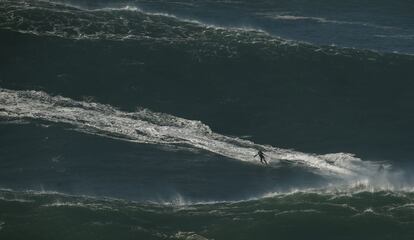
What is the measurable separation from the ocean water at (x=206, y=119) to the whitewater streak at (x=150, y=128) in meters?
0.15

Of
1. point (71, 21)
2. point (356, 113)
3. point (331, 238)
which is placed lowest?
point (331, 238)

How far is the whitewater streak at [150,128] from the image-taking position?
5328cm

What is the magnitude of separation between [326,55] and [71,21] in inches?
988

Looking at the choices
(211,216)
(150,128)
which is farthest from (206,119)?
(211,216)

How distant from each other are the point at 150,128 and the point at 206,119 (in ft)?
15.0

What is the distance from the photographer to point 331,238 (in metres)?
44.4

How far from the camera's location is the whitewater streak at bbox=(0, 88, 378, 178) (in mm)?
53281

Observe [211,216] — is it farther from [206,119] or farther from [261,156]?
[206,119]

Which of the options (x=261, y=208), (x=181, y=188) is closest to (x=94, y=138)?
(x=181, y=188)

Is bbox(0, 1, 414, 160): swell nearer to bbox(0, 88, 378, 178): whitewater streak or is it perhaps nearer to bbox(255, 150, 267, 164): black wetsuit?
bbox(0, 88, 378, 178): whitewater streak

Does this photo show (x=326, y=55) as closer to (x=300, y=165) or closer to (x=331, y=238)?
(x=300, y=165)

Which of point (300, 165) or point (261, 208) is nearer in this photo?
point (261, 208)

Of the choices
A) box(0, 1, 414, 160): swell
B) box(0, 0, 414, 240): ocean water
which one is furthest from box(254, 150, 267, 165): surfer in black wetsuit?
box(0, 1, 414, 160): swell

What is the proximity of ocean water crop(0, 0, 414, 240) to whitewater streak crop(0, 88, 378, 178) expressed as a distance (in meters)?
0.15
